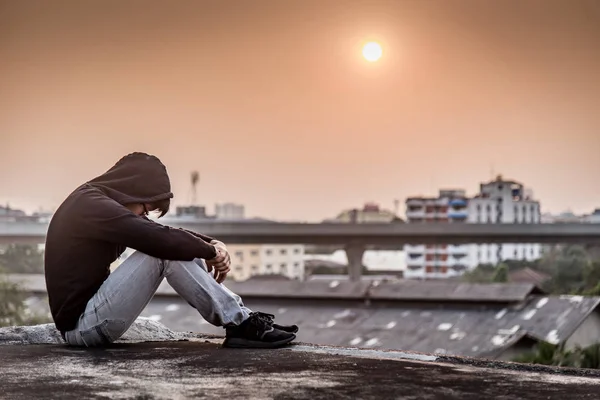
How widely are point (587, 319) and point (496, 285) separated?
3.72 meters

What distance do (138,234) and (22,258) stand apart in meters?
79.9

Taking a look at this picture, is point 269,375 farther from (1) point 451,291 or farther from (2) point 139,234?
(1) point 451,291

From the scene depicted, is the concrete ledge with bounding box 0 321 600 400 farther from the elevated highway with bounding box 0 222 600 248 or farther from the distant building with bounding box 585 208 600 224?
the distant building with bounding box 585 208 600 224

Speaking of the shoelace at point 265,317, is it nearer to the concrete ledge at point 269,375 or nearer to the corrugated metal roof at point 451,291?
the concrete ledge at point 269,375

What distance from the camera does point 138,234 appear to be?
231 inches

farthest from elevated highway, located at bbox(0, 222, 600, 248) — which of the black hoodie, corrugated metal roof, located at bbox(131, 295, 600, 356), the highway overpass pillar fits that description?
the black hoodie

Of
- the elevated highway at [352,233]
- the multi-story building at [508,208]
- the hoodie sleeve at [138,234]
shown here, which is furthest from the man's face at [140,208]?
the multi-story building at [508,208]

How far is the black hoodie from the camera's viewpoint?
587 centimetres

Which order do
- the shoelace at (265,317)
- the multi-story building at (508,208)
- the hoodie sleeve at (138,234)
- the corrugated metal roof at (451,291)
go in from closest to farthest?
1. the hoodie sleeve at (138,234)
2. the shoelace at (265,317)
3. the corrugated metal roof at (451,291)
4. the multi-story building at (508,208)

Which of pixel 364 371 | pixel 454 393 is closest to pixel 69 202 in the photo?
pixel 364 371

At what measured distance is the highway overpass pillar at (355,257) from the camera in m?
67.9

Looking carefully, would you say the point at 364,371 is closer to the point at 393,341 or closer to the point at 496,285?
the point at 393,341

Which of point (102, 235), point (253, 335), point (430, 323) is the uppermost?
point (102, 235)

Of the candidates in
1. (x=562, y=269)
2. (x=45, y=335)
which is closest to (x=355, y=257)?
(x=562, y=269)
